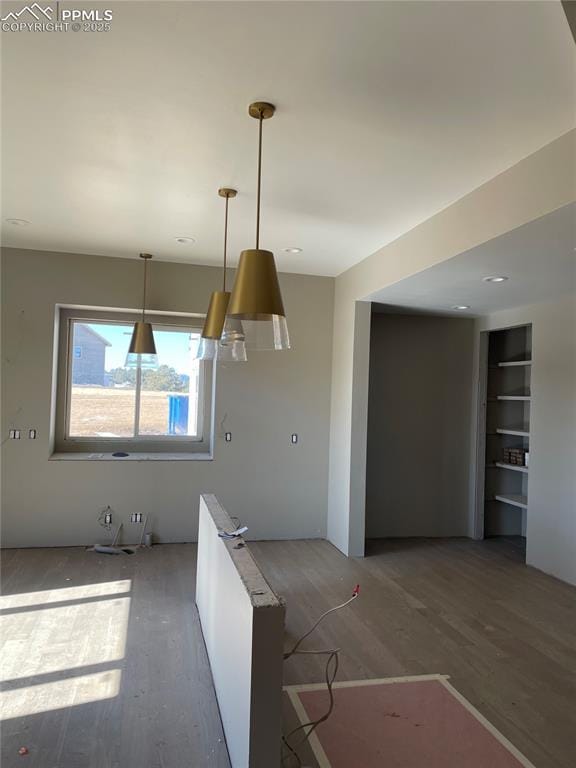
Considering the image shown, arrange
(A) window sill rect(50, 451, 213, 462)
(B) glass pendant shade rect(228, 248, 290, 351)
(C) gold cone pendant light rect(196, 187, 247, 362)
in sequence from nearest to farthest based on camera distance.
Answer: (B) glass pendant shade rect(228, 248, 290, 351) < (C) gold cone pendant light rect(196, 187, 247, 362) < (A) window sill rect(50, 451, 213, 462)

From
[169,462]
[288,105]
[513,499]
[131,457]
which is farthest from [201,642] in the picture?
[513,499]

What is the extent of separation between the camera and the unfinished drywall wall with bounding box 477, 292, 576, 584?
452 cm

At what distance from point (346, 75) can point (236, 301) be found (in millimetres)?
1028

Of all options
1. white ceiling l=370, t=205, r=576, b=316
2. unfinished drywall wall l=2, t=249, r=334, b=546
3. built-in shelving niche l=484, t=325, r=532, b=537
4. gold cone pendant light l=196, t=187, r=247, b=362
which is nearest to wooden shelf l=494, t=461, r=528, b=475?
built-in shelving niche l=484, t=325, r=532, b=537

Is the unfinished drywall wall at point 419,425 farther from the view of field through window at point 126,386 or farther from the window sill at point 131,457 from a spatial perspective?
the view of field through window at point 126,386

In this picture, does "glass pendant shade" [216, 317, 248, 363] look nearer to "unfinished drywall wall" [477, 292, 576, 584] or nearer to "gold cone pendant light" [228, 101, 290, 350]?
"gold cone pendant light" [228, 101, 290, 350]

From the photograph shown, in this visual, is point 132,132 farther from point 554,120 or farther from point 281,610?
point 281,610

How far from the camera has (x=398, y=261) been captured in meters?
4.10

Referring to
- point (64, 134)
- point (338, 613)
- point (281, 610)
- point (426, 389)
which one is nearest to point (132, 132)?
point (64, 134)

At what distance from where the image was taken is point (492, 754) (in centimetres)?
225

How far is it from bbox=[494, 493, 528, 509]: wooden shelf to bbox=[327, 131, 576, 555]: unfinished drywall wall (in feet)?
5.71

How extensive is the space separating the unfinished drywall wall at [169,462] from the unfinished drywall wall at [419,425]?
0.62 meters

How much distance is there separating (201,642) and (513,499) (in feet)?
12.6

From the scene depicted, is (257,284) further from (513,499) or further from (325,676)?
(513,499)
